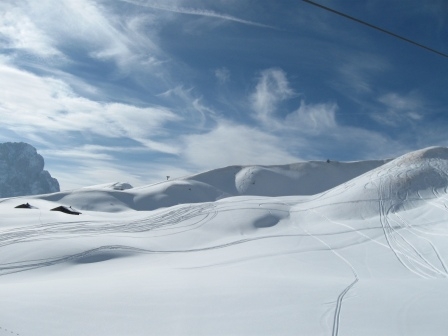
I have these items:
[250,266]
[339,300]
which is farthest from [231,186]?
[339,300]

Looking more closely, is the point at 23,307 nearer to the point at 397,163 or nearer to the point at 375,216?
the point at 375,216

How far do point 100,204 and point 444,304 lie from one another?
36.5 metres

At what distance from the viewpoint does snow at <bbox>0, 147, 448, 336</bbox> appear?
18.9 ft

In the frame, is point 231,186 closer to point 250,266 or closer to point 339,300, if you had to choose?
point 250,266

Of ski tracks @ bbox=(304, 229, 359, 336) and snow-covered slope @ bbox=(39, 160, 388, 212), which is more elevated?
snow-covered slope @ bbox=(39, 160, 388, 212)

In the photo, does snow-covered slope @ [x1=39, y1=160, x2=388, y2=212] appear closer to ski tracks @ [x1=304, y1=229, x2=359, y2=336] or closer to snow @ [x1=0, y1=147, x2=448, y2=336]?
snow @ [x1=0, y1=147, x2=448, y2=336]

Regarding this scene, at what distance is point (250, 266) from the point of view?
1133cm

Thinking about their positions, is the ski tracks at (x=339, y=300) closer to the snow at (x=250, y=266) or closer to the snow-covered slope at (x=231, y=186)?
the snow at (x=250, y=266)

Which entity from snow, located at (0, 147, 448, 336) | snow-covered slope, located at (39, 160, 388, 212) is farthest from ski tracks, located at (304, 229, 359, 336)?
snow-covered slope, located at (39, 160, 388, 212)

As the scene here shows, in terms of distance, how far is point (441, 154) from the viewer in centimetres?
2397

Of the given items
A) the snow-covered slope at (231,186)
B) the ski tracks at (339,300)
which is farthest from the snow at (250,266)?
the snow-covered slope at (231,186)

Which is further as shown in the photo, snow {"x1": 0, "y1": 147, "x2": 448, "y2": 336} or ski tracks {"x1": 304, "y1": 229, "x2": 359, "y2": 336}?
snow {"x1": 0, "y1": 147, "x2": 448, "y2": 336}

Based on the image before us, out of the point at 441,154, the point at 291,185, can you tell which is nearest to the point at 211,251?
the point at 441,154

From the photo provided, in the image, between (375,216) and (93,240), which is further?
(375,216)
